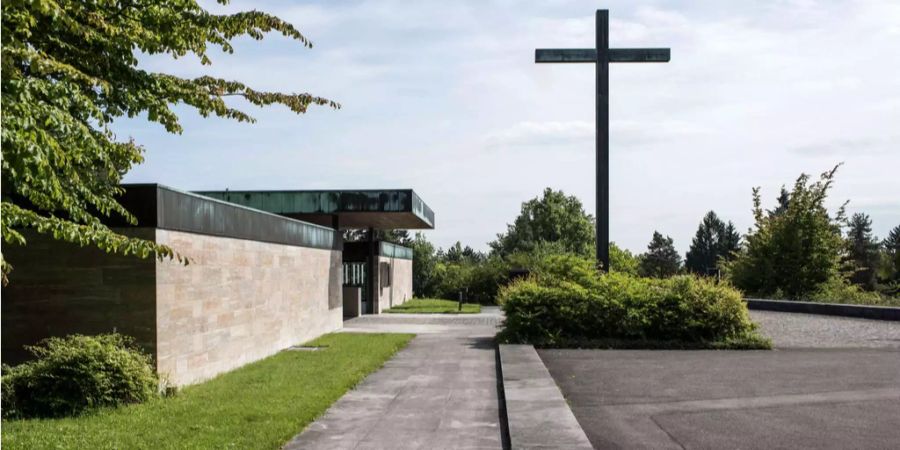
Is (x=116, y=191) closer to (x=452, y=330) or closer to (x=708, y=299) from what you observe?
(x=708, y=299)

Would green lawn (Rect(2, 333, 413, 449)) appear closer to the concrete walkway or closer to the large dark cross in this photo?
the concrete walkway

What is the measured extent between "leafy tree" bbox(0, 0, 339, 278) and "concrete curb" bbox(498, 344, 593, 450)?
167 inches

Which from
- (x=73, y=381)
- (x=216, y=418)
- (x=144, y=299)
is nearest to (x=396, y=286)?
(x=144, y=299)

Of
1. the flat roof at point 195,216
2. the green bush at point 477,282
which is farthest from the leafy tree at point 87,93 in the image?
the green bush at point 477,282

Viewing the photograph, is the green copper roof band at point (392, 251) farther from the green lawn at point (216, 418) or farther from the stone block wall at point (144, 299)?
the green lawn at point (216, 418)

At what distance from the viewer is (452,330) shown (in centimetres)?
2539

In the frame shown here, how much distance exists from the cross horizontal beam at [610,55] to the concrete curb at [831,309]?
12288 mm

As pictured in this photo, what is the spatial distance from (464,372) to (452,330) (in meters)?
10.9

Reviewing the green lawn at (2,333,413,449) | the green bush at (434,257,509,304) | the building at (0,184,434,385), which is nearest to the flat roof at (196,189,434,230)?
the building at (0,184,434,385)

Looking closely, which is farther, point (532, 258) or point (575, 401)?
point (532, 258)

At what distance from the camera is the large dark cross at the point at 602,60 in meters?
21.5

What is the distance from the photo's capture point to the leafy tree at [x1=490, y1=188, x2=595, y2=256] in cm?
8944

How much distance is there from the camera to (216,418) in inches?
376

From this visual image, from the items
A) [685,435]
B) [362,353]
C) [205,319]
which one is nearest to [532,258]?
[362,353]
